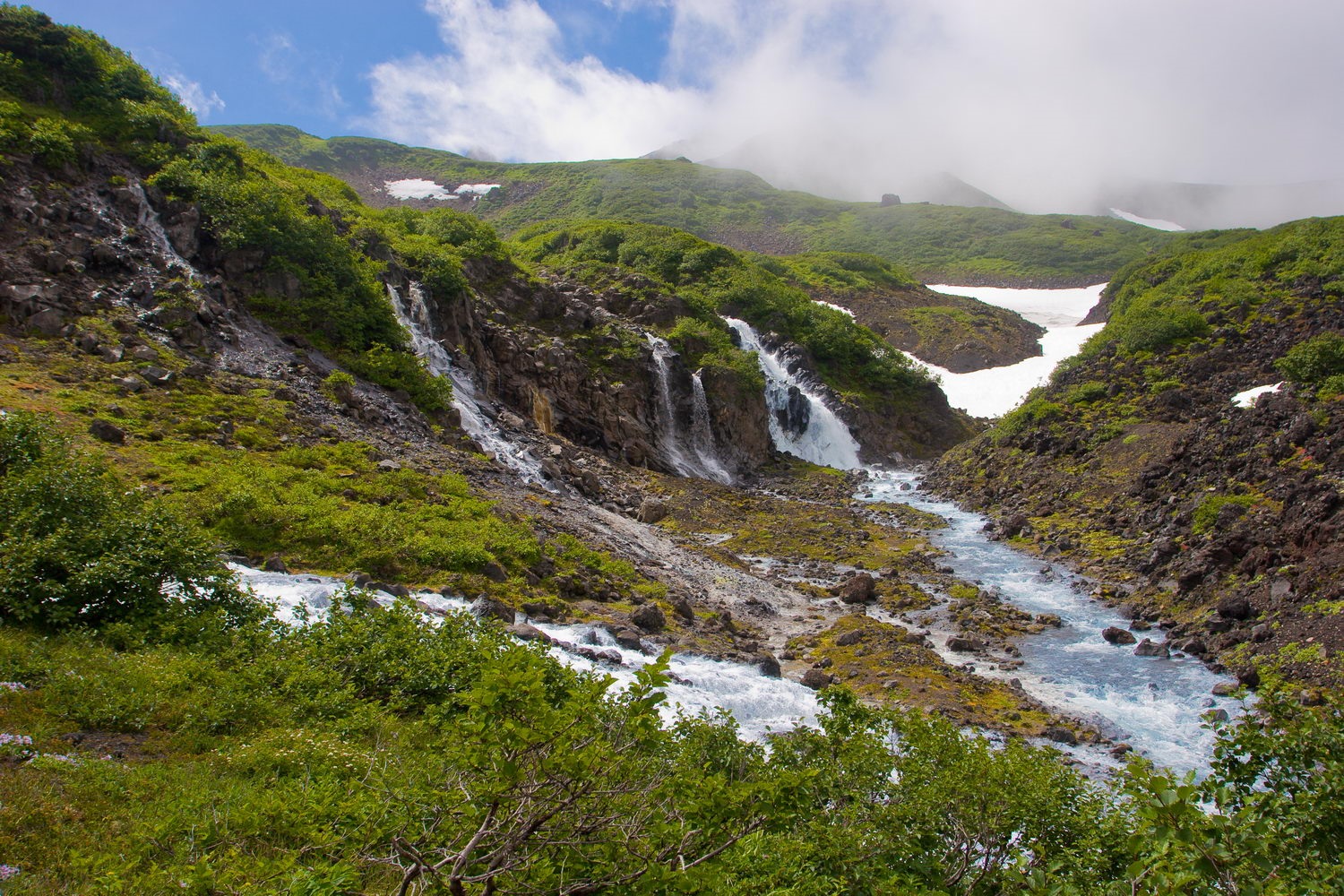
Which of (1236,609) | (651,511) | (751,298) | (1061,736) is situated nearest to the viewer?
(1061,736)

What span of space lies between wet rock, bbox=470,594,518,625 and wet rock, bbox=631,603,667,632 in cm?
274

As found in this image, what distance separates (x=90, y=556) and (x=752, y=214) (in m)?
147

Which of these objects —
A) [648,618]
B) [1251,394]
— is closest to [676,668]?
[648,618]

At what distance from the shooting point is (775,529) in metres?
32.0

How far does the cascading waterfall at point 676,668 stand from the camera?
12.1m

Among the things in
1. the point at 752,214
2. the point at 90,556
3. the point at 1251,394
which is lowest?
the point at 90,556

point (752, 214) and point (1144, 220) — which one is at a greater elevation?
point (1144, 220)

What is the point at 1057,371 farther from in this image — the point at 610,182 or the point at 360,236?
the point at 610,182

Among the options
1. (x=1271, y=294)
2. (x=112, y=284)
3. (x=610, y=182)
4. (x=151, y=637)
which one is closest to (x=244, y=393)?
(x=112, y=284)

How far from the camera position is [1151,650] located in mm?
17859

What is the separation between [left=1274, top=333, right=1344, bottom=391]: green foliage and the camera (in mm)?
28391

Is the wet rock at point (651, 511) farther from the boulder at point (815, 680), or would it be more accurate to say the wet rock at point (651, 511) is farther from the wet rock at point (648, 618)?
the boulder at point (815, 680)

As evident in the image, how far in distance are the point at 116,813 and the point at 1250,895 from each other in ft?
23.6

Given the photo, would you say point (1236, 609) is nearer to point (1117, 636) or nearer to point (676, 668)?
point (1117, 636)
